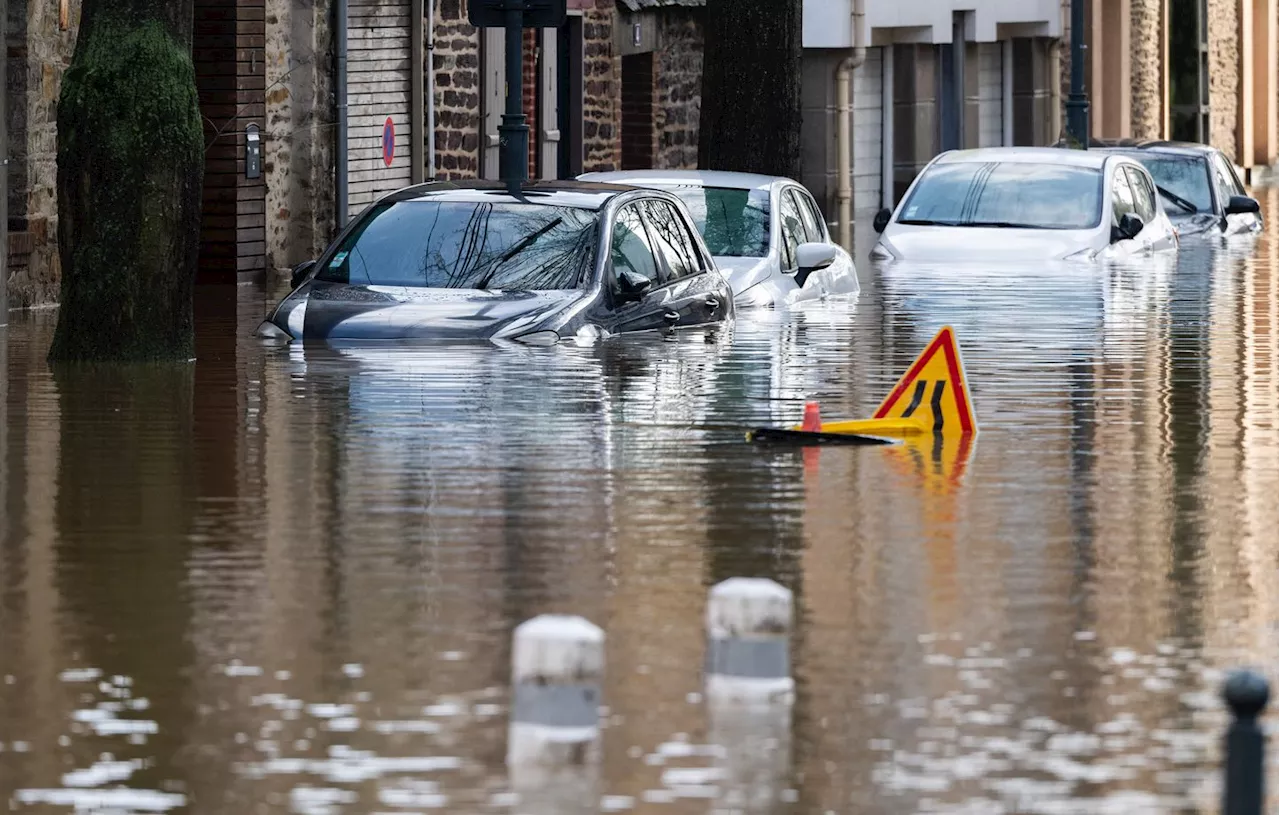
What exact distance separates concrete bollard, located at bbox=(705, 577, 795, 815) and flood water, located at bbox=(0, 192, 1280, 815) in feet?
0.10

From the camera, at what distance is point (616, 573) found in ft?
32.8

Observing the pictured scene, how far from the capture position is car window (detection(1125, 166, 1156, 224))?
Result: 28.0 m

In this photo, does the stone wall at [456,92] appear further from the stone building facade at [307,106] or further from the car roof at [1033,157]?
the car roof at [1033,157]

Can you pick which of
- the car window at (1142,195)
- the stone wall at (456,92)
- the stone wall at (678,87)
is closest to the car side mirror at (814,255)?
the car window at (1142,195)

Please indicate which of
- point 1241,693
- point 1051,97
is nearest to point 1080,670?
point 1241,693

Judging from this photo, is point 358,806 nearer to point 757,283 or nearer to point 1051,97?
point 757,283

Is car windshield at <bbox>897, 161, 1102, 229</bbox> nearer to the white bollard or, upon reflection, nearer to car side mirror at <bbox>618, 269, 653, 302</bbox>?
car side mirror at <bbox>618, 269, 653, 302</bbox>

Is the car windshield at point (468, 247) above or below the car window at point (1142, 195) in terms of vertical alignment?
below

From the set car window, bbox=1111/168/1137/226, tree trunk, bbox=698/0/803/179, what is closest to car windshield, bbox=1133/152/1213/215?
car window, bbox=1111/168/1137/226

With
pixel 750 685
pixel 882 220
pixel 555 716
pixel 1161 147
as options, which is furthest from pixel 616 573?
pixel 1161 147

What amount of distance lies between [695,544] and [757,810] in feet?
12.6

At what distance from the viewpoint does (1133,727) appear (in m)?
7.67

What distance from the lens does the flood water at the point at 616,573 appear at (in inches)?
285

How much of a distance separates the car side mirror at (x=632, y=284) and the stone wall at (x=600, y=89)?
19.1 m
